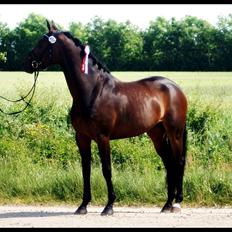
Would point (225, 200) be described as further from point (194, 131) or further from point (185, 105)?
point (194, 131)

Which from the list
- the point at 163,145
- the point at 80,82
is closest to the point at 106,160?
the point at 80,82

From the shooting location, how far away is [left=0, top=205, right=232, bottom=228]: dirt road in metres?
6.90

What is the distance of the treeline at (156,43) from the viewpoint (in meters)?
21.1

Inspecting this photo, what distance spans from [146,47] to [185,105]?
1495cm

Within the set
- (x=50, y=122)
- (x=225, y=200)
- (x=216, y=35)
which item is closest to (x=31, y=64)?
(x=225, y=200)

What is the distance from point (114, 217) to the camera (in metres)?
7.56

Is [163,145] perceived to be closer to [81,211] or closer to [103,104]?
[103,104]

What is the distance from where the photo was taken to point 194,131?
12398 mm

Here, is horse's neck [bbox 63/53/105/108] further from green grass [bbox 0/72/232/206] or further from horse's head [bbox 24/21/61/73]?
green grass [bbox 0/72/232/206]

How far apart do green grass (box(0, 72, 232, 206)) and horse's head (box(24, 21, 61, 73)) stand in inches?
86.9

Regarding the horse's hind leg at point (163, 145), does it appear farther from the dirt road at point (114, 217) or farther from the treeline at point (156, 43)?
the treeline at point (156, 43)

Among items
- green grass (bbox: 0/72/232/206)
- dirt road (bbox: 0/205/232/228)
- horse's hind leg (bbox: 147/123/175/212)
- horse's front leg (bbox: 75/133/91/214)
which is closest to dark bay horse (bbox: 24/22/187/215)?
horse's front leg (bbox: 75/133/91/214)

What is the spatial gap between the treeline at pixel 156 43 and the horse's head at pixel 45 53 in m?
11.9

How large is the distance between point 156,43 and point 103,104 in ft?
51.4
